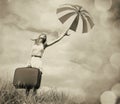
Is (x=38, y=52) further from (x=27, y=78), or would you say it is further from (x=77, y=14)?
(x=77, y=14)

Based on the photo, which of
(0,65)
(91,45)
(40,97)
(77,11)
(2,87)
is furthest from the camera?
(91,45)

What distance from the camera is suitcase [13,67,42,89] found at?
Answer: 466cm

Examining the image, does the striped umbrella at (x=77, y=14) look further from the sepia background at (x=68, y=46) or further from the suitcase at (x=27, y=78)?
the suitcase at (x=27, y=78)

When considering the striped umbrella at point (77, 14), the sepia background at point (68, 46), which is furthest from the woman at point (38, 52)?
the sepia background at point (68, 46)

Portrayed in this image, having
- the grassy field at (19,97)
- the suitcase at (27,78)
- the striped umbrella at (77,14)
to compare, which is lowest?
the grassy field at (19,97)

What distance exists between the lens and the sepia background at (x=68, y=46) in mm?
6371

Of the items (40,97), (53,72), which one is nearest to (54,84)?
(53,72)

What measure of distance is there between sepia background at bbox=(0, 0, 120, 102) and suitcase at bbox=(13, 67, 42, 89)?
58.0 inches

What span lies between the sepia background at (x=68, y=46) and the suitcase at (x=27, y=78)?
58.0 inches

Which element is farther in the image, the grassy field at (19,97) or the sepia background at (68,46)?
the sepia background at (68,46)

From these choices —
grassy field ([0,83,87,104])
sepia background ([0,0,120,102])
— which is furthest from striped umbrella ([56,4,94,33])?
grassy field ([0,83,87,104])

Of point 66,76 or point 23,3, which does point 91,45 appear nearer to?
point 66,76

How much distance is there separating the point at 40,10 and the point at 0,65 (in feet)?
3.59

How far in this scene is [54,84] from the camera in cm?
630
